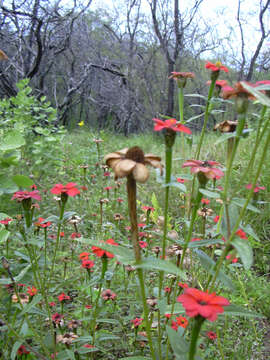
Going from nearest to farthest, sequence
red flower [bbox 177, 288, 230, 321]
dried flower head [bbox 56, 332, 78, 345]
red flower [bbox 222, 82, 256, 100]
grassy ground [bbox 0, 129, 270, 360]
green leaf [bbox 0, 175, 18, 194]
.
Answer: red flower [bbox 177, 288, 230, 321]
red flower [bbox 222, 82, 256, 100]
green leaf [bbox 0, 175, 18, 194]
dried flower head [bbox 56, 332, 78, 345]
grassy ground [bbox 0, 129, 270, 360]

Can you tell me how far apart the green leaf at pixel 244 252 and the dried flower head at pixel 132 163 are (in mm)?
165

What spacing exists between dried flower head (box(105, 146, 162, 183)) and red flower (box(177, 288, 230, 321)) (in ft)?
0.56

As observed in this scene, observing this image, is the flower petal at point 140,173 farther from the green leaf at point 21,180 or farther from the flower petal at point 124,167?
the green leaf at point 21,180

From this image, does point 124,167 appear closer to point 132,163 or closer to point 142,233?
point 132,163

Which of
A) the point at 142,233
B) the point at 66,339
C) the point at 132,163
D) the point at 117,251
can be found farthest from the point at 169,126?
the point at 142,233

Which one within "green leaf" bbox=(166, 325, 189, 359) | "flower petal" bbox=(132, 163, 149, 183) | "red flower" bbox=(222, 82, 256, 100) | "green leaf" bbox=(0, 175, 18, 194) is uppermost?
"red flower" bbox=(222, 82, 256, 100)

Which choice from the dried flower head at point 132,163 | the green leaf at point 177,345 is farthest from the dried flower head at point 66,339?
the dried flower head at point 132,163

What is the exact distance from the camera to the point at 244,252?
0.41m

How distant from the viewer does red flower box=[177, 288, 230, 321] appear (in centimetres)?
36

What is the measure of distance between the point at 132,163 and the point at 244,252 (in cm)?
20

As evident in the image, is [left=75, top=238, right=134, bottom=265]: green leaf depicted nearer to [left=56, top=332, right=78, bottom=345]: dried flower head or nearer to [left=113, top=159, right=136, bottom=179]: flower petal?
[left=113, top=159, right=136, bottom=179]: flower petal

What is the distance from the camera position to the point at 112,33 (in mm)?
8789

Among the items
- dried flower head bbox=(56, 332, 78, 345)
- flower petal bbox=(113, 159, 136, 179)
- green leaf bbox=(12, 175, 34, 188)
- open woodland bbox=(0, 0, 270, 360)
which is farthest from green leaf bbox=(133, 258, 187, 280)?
dried flower head bbox=(56, 332, 78, 345)

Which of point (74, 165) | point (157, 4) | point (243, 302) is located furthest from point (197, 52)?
point (243, 302)
